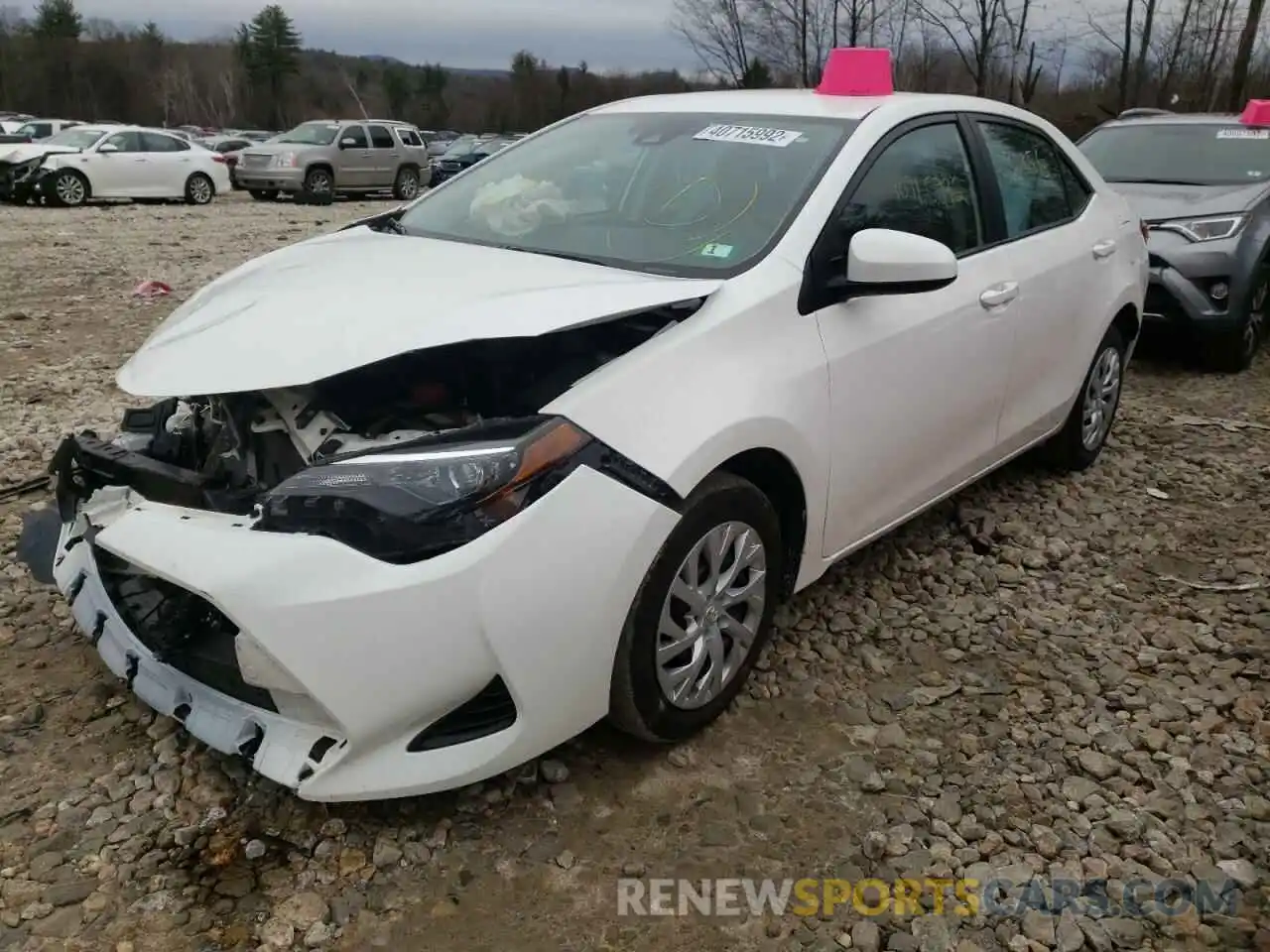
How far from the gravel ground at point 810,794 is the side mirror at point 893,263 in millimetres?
1192

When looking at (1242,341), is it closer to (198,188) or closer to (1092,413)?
(1092,413)

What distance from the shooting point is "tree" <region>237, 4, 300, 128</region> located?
2945 inches

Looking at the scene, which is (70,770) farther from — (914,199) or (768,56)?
(768,56)

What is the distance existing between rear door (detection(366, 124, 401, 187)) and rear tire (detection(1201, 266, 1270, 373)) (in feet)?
57.3

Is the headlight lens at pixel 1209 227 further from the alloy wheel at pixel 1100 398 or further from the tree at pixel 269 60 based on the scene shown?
the tree at pixel 269 60

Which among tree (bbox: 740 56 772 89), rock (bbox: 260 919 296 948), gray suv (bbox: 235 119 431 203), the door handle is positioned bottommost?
rock (bbox: 260 919 296 948)

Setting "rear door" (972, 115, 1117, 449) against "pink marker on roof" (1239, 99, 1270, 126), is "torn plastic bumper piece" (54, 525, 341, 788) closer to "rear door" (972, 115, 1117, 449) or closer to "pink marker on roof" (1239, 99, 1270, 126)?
"rear door" (972, 115, 1117, 449)

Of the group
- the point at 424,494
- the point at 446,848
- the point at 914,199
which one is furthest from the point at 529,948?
the point at 914,199

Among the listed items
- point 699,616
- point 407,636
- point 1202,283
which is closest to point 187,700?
point 407,636

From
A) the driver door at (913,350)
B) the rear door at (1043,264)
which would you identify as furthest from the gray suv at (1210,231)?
the driver door at (913,350)

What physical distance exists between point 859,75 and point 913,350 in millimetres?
1135

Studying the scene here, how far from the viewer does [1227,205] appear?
655cm

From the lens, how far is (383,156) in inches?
819

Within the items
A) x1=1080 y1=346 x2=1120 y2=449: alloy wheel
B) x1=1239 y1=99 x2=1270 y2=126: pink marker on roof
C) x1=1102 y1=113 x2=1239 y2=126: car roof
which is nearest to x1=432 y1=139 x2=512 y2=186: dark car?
x1=1102 y1=113 x2=1239 y2=126: car roof
